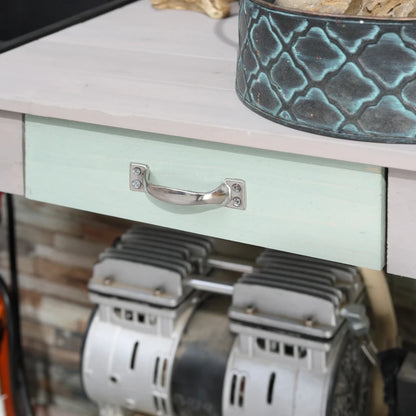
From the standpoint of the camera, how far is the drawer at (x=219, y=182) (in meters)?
0.80

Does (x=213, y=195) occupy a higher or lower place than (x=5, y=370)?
higher

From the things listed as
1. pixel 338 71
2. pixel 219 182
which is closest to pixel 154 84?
pixel 219 182

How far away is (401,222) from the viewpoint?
2.58 feet

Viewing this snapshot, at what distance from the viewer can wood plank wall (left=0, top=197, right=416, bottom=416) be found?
5.76 feet

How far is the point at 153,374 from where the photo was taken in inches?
48.6

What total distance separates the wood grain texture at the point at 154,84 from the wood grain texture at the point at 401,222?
3cm

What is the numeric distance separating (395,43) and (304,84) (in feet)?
0.32

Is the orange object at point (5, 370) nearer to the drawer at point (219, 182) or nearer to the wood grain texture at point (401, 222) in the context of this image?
the drawer at point (219, 182)

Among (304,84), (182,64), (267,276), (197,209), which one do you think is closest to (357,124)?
(304,84)

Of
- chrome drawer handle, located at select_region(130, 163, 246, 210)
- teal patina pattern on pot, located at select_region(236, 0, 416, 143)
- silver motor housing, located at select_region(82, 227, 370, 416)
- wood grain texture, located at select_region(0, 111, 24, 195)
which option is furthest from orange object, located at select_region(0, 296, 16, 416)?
teal patina pattern on pot, located at select_region(236, 0, 416, 143)

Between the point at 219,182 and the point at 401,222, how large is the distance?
20 cm

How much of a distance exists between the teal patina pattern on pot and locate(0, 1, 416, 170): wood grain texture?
0.02m

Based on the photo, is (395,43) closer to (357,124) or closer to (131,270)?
(357,124)

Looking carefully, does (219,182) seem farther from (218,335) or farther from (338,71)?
(218,335)
